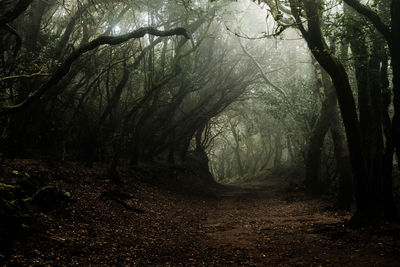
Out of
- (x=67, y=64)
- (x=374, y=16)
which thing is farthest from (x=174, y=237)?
(x=374, y=16)

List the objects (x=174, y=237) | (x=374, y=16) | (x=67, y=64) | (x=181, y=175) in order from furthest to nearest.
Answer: (x=181, y=175)
(x=174, y=237)
(x=67, y=64)
(x=374, y=16)

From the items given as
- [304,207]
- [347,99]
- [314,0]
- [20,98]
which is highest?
[314,0]

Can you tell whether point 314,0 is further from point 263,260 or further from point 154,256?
point 154,256

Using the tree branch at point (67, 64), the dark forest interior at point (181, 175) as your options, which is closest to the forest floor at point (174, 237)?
the dark forest interior at point (181, 175)

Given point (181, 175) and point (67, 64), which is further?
point (181, 175)

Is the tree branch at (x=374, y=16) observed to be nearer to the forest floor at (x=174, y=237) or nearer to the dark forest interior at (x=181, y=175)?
the dark forest interior at (x=181, y=175)

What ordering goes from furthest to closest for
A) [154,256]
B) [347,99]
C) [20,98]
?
[20,98]
[347,99]
[154,256]

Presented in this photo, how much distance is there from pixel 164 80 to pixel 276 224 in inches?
334

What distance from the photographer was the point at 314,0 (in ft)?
23.9

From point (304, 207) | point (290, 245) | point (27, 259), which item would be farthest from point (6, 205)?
point (304, 207)

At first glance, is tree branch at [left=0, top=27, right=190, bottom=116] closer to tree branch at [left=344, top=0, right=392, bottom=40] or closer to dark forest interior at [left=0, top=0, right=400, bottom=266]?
dark forest interior at [left=0, top=0, right=400, bottom=266]

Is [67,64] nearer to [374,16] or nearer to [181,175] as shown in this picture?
[374,16]

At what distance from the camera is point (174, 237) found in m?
9.02

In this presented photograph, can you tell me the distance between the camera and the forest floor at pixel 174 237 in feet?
20.1
